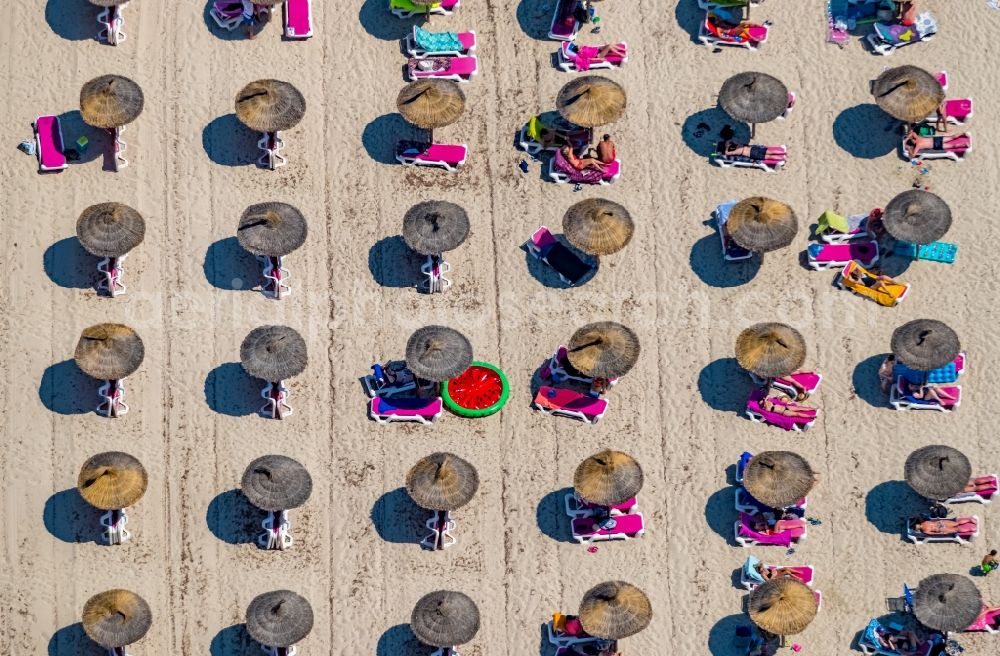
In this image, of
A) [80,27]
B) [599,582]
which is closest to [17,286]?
[80,27]

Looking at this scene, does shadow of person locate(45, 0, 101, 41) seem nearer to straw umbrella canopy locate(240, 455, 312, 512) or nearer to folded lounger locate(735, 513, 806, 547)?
straw umbrella canopy locate(240, 455, 312, 512)

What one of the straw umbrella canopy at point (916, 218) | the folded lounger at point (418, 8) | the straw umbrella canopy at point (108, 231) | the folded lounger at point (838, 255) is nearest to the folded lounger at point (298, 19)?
the folded lounger at point (418, 8)

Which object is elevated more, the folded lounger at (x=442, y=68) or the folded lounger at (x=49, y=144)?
the folded lounger at (x=442, y=68)

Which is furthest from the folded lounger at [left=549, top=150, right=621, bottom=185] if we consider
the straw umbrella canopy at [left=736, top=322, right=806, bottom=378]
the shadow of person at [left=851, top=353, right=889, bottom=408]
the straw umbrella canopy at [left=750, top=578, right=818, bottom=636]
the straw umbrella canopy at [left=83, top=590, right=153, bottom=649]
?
the straw umbrella canopy at [left=83, top=590, right=153, bottom=649]

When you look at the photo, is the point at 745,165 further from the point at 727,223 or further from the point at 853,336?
the point at 853,336

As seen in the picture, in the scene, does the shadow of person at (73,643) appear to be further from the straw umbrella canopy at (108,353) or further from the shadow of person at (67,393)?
the straw umbrella canopy at (108,353)
